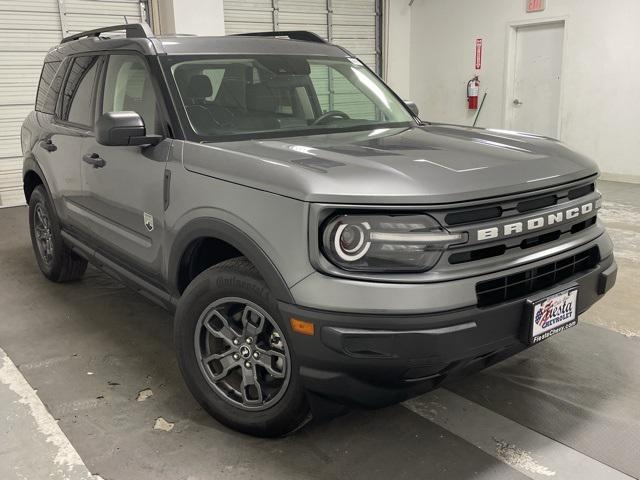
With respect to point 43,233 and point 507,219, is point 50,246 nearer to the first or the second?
point 43,233

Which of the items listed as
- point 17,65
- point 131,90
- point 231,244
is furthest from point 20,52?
point 231,244

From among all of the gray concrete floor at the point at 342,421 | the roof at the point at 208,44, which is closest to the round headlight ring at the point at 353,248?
the gray concrete floor at the point at 342,421

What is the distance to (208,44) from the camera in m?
3.08

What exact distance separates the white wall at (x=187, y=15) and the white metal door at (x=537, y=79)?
193 inches

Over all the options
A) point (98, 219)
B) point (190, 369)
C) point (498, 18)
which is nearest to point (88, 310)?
point (98, 219)

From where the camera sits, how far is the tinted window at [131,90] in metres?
2.91

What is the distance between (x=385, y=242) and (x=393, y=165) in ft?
1.12

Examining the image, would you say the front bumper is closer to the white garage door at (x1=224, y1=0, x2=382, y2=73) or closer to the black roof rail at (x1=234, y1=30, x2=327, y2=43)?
the black roof rail at (x1=234, y1=30, x2=327, y2=43)

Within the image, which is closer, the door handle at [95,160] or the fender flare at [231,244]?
the fender flare at [231,244]

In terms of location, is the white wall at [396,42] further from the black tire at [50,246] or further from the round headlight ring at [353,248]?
the round headlight ring at [353,248]

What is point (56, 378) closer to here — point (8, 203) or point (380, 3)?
point (8, 203)

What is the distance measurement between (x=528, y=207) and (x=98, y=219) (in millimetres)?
2345

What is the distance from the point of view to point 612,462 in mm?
2303

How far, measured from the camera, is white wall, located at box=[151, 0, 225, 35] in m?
8.73
